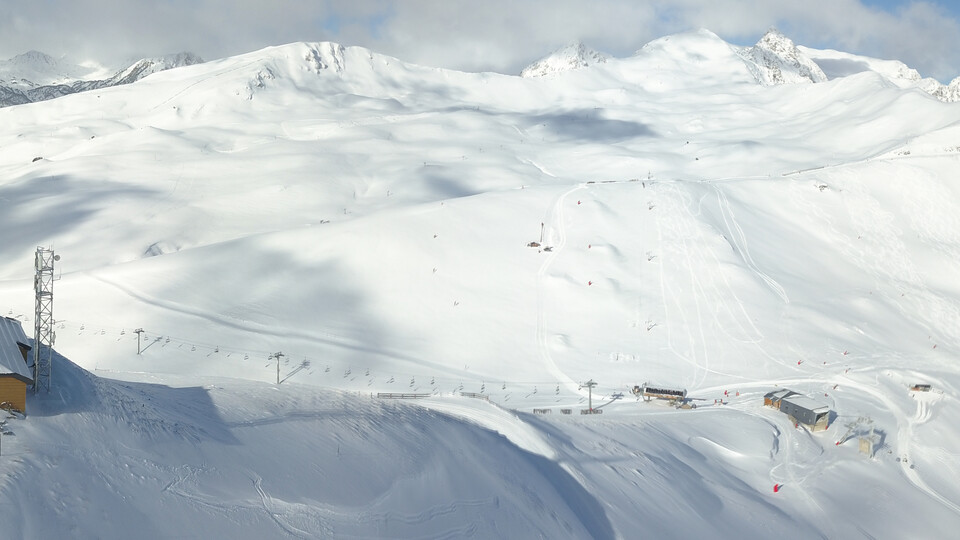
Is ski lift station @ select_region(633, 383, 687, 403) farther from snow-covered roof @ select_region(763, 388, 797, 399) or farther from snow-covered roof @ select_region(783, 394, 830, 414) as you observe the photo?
snow-covered roof @ select_region(783, 394, 830, 414)

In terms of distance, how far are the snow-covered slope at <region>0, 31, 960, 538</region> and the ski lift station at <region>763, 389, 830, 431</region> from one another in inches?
32.5

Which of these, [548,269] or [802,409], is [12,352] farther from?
[548,269]

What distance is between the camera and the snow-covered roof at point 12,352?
1531 cm

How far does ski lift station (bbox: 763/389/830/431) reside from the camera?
119 feet

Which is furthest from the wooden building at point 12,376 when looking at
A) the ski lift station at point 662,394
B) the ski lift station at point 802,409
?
the ski lift station at point 802,409

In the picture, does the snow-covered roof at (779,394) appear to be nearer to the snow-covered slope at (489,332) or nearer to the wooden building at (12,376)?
the snow-covered slope at (489,332)

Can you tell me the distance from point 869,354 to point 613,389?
2010 cm

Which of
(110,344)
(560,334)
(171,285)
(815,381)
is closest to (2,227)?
(171,285)

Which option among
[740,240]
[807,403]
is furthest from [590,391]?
[740,240]

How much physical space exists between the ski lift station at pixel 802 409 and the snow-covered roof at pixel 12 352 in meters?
→ 35.1

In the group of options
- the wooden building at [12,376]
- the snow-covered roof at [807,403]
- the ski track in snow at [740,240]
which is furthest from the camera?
the ski track in snow at [740,240]

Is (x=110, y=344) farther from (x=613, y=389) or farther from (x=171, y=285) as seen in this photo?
(x=613, y=389)

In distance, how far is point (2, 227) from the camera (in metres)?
75.7

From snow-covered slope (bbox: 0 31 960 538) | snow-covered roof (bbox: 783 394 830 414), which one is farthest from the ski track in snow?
snow-covered roof (bbox: 783 394 830 414)
